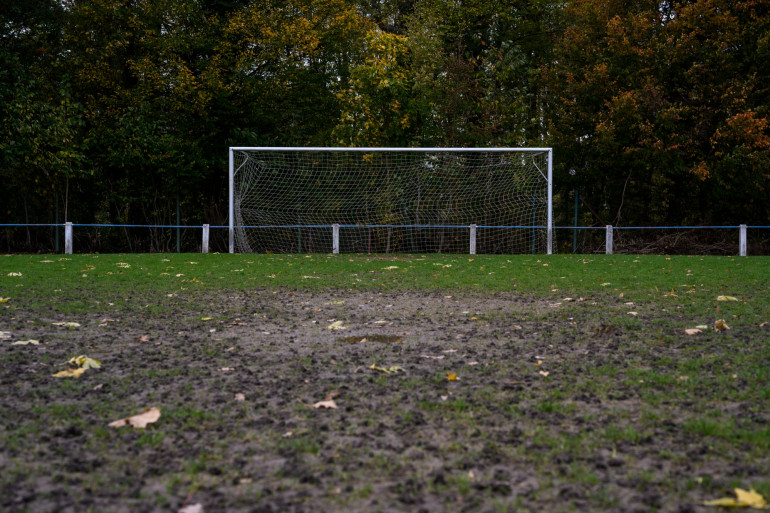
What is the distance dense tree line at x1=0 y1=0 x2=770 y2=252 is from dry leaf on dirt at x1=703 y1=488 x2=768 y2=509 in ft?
58.3

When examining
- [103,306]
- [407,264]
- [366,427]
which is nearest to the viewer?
[366,427]

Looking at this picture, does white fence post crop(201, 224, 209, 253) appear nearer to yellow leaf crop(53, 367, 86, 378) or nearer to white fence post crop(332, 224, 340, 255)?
white fence post crop(332, 224, 340, 255)

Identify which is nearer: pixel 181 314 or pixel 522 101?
pixel 181 314

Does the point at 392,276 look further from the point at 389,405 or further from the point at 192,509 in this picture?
the point at 192,509

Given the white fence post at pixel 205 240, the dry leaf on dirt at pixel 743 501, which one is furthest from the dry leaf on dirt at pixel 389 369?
the white fence post at pixel 205 240

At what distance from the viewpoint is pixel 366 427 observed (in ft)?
9.25

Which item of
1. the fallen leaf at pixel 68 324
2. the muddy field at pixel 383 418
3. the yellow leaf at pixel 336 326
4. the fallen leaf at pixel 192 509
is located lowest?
the fallen leaf at pixel 192 509

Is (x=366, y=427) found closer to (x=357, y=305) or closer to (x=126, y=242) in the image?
(x=357, y=305)

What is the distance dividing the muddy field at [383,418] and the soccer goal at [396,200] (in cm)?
1348

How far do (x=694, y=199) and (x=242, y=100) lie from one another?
46.8 feet

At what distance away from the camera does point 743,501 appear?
6.56ft

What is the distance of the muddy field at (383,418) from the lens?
215 centimetres

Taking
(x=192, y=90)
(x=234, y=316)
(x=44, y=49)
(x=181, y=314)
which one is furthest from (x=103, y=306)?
(x=44, y=49)

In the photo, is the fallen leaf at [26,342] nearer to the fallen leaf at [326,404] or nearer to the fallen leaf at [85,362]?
the fallen leaf at [85,362]
